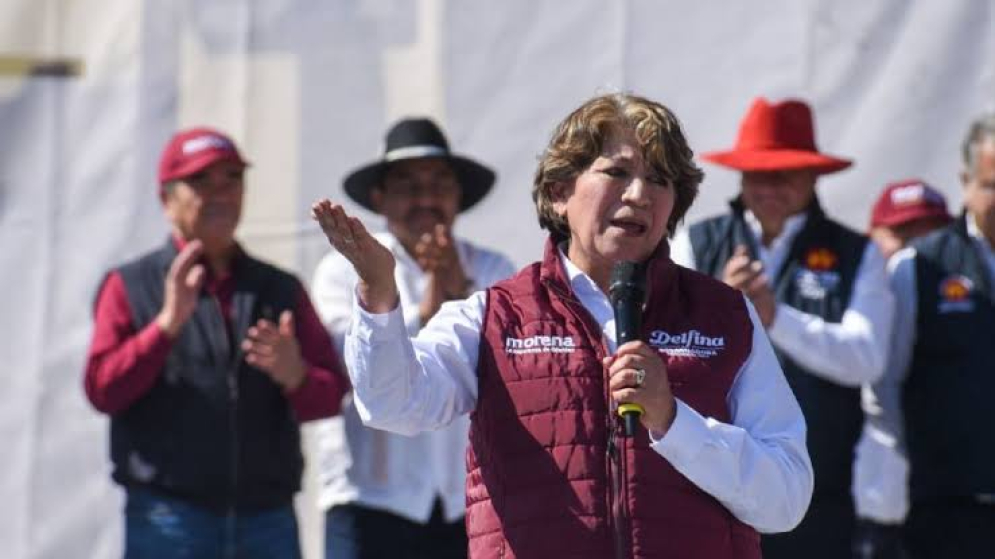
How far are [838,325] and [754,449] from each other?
6.43 ft

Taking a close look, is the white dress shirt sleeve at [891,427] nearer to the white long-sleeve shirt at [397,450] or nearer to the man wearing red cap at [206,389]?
the white long-sleeve shirt at [397,450]

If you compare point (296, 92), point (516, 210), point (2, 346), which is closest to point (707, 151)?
point (516, 210)

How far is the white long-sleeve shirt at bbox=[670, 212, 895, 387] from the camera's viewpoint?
4.82 metres

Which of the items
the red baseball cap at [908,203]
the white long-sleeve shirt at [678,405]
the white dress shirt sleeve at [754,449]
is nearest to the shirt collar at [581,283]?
the white long-sleeve shirt at [678,405]

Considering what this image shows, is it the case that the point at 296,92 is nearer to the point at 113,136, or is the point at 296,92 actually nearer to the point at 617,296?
the point at 113,136

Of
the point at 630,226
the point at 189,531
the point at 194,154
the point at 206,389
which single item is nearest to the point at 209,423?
the point at 206,389

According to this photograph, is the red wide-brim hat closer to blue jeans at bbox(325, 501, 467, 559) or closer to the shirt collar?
blue jeans at bbox(325, 501, 467, 559)

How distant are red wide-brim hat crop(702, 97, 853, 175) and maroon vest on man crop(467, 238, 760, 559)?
6.27ft

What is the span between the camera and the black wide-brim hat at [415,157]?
5504mm

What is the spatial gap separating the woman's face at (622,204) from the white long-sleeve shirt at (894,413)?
2.13m

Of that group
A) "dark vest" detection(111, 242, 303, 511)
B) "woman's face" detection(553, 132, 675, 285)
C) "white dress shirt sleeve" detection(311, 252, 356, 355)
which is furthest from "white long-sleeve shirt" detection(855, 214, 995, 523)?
"woman's face" detection(553, 132, 675, 285)

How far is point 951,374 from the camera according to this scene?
5.07 meters

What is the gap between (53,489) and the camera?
6223 mm

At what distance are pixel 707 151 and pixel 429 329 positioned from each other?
292 cm
